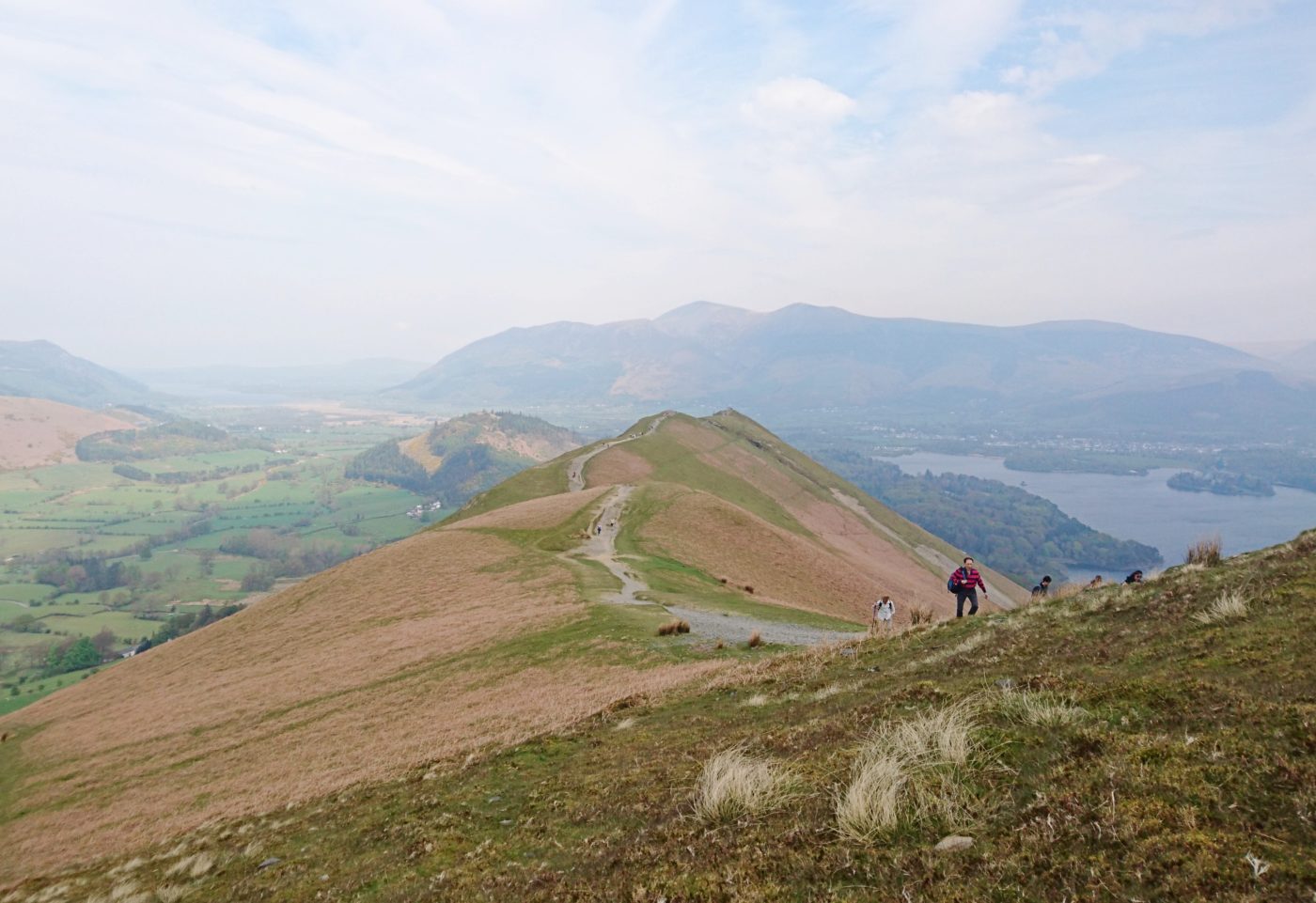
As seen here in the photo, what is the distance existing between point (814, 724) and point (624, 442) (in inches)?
3976

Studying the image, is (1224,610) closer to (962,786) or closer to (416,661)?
(962,786)

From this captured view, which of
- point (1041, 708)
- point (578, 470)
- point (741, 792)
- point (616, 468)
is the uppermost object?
point (1041, 708)

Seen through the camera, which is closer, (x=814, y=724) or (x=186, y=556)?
(x=814, y=724)

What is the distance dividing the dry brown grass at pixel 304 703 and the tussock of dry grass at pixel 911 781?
33.8 feet

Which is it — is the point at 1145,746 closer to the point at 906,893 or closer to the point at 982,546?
the point at 906,893

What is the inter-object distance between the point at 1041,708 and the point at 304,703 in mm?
28670

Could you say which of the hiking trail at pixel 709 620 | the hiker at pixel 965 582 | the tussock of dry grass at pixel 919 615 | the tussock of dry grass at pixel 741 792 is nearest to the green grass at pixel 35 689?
the hiking trail at pixel 709 620

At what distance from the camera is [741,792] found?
695cm

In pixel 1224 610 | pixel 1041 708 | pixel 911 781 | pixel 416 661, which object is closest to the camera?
pixel 911 781

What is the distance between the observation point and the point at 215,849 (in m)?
13.7

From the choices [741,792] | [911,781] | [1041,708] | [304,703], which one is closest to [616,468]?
[304,703]

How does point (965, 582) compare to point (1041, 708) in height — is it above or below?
below

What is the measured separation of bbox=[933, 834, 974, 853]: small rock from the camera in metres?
5.17

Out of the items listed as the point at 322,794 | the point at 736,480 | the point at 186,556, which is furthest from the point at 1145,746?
the point at 186,556
